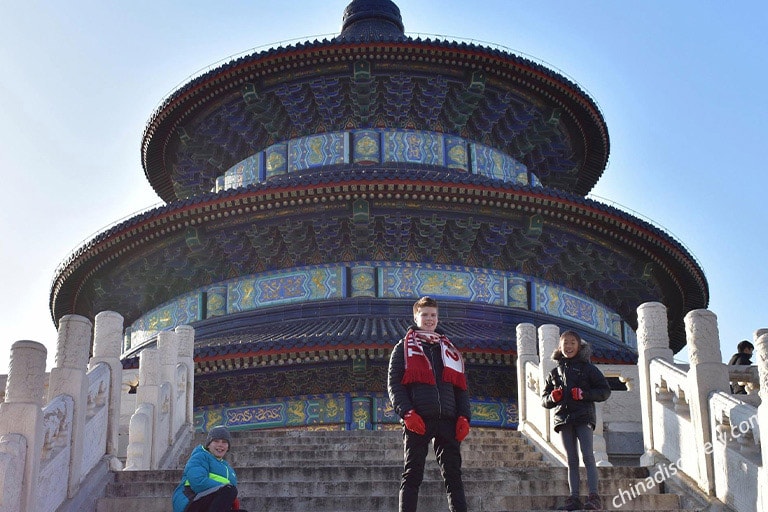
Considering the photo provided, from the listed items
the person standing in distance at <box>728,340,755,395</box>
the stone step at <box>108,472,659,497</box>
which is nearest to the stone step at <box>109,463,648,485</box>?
the stone step at <box>108,472,659,497</box>

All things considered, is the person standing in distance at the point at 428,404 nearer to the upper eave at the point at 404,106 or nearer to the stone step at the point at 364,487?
the stone step at the point at 364,487

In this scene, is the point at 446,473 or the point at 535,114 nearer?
the point at 446,473

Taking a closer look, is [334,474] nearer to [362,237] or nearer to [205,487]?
[205,487]

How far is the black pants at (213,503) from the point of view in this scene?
783cm

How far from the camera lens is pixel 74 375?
1016 centimetres

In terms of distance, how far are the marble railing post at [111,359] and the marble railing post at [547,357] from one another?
455 cm

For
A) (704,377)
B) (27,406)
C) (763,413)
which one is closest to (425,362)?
(763,413)

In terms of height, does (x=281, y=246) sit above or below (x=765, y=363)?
above

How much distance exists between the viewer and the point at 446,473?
324 inches

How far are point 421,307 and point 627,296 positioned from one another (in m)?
16.4

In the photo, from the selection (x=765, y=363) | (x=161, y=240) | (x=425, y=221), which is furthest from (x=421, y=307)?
(x=161, y=240)

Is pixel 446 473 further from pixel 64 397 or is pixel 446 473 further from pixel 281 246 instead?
pixel 281 246

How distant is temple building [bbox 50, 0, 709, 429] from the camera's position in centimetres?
1967

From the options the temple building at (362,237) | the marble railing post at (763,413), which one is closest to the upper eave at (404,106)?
the temple building at (362,237)
